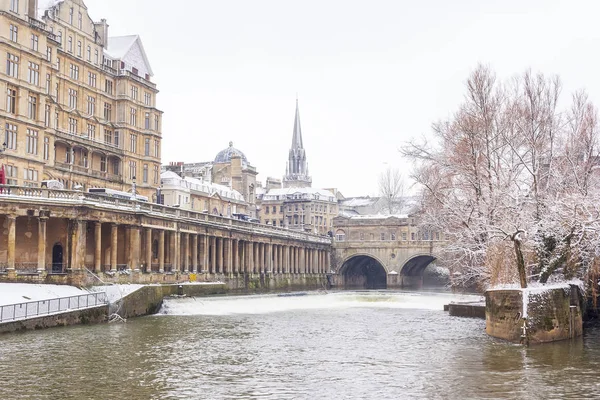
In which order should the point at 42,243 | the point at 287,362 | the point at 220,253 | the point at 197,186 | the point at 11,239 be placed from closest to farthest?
1. the point at 287,362
2. the point at 11,239
3. the point at 42,243
4. the point at 220,253
5. the point at 197,186

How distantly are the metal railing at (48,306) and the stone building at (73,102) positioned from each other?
18.5m

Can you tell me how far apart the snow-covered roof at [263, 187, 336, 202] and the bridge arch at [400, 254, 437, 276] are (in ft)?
157

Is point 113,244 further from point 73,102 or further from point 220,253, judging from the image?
point 220,253

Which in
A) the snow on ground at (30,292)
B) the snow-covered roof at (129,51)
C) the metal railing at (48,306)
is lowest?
the metal railing at (48,306)

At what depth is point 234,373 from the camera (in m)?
28.0

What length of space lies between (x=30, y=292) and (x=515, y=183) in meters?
29.8

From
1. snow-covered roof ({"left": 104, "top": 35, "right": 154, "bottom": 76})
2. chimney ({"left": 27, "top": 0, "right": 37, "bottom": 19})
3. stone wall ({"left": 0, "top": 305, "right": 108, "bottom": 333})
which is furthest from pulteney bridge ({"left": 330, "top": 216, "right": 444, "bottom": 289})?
stone wall ({"left": 0, "top": 305, "right": 108, "bottom": 333})

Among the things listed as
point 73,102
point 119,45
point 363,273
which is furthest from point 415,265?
point 73,102

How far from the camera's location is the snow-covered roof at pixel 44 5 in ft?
226

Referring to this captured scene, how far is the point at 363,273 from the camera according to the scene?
426 feet

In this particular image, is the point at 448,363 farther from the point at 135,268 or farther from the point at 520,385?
the point at 135,268

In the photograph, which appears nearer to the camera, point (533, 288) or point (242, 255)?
point (533, 288)

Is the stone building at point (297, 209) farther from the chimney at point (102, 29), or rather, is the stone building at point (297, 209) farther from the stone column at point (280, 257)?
the chimney at point (102, 29)

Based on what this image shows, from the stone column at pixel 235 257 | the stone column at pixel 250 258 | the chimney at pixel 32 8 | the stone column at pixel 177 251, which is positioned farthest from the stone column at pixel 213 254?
the chimney at pixel 32 8
